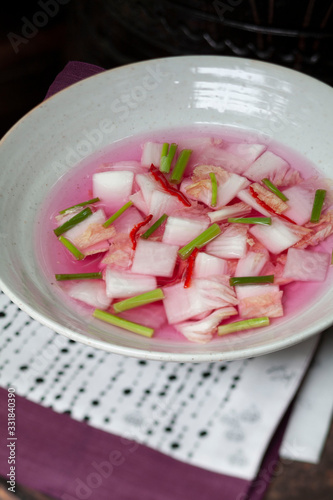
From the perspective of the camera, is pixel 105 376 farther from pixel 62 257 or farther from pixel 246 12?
pixel 246 12

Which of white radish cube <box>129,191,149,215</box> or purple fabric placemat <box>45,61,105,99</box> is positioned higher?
purple fabric placemat <box>45,61,105,99</box>

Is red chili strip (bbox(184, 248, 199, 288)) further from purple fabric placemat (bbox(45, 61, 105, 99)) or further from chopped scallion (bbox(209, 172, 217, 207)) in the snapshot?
purple fabric placemat (bbox(45, 61, 105, 99))

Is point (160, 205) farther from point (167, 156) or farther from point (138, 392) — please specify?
point (138, 392)

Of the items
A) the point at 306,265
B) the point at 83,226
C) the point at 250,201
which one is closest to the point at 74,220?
the point at 83,226

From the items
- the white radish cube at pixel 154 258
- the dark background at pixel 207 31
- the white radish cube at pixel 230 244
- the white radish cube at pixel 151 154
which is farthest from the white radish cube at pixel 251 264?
the dark background at pixel 207 31

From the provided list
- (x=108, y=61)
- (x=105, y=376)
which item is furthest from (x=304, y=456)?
(x=108, y=61)

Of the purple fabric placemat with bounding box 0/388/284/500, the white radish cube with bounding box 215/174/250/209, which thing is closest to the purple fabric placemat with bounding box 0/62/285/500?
the purple fabric placemat with bounding box 0/388/284/500

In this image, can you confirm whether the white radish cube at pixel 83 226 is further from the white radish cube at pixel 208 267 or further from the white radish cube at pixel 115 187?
the white radish cube at pixel 208 267
